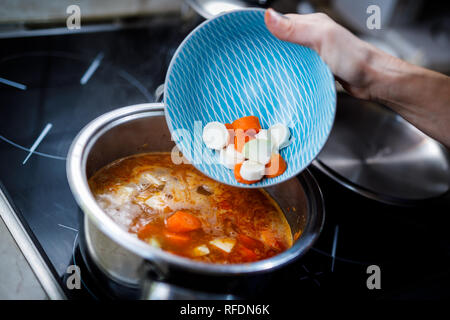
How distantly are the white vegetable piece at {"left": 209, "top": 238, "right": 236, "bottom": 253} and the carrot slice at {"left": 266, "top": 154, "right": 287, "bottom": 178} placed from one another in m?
0.21

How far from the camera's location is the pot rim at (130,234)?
775mm

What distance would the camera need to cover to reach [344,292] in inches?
44.1

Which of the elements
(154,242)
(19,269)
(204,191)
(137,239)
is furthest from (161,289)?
(204,191)

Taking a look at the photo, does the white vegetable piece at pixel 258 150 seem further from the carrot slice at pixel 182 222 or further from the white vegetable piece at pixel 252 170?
the carrot slice at pixel 182 222

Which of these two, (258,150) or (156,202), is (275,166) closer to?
(258,150)

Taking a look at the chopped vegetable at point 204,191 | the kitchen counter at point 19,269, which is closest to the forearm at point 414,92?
the chopped vegetable at point 204,191

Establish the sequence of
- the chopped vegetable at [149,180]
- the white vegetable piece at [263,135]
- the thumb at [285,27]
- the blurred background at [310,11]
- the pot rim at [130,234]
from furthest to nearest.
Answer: the blurred background at [310,11], the chopped vegetable at [149,180], the white vegetable piece at [263,135], the thumb at [285,27], the pot rim at [130,234]

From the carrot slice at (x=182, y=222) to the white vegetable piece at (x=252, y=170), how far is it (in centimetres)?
20

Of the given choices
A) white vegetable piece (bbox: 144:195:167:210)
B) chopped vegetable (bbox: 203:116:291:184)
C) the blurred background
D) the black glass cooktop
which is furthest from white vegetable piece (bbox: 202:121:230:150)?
the blurred background

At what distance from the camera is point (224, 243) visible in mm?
1073

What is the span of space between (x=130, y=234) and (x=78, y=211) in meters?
Answer: 0.18

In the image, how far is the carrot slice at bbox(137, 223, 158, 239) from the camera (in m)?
1.04

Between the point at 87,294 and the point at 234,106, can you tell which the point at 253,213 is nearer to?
the point at 234,106

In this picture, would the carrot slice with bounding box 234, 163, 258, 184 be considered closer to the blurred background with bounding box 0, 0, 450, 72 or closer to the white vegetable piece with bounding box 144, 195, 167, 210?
the white vegetable piece with bounding box 144, 195, 167, 210
